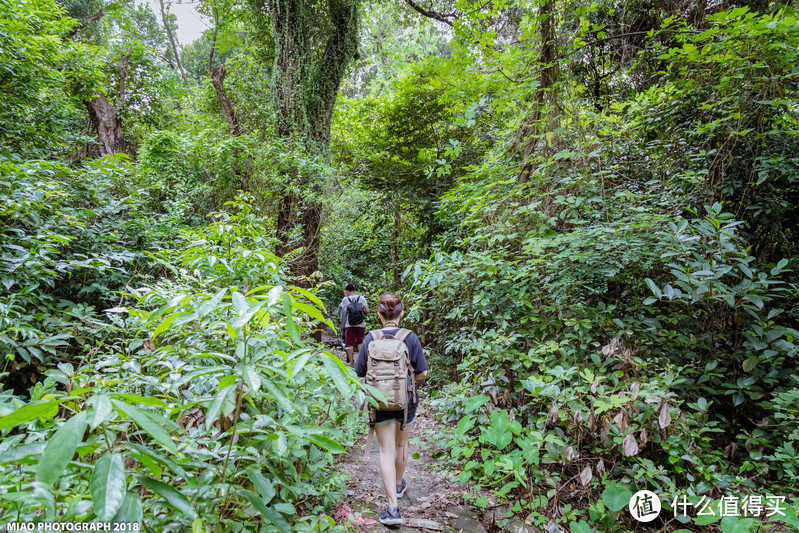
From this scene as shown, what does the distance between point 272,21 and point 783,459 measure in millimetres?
9844

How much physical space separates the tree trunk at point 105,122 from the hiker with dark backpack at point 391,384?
9986 millimetres

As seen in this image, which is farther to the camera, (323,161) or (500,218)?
(323,161)

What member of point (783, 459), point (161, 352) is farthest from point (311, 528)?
point (783, 459)

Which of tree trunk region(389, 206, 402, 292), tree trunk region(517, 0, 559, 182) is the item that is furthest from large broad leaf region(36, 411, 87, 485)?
tree trunk region(389, 206, 402, 292)

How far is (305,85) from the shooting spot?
7.42 metres

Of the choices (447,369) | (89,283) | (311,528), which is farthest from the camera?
(447,369)

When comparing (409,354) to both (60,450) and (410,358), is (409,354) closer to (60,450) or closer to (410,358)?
(410,358)

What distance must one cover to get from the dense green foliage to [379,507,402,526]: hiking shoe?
0.36 m

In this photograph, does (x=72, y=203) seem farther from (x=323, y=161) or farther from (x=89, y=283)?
(x=323, y=161)

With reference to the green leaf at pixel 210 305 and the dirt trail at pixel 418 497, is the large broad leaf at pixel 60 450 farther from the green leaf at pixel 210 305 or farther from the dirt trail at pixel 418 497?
the dirt trail at pixel 418 497

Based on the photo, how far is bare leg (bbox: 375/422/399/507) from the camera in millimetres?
2498

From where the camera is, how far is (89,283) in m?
4.05

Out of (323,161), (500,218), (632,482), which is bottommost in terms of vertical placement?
(632,482)

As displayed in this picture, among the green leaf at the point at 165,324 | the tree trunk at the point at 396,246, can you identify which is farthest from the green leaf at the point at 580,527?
the tree trunk at the point at 396,246
